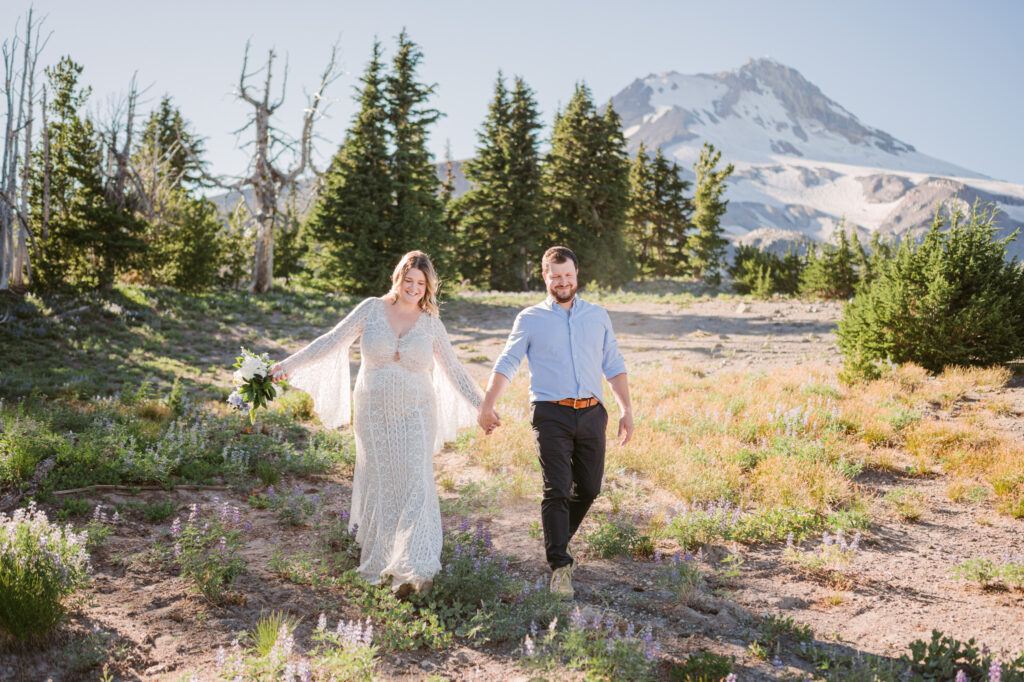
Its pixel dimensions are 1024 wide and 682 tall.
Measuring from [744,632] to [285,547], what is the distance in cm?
372

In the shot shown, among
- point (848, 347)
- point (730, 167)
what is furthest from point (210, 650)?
point (730, 167)

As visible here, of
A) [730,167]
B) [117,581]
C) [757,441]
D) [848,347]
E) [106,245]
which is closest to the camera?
[117,581]

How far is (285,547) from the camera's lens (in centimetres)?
496

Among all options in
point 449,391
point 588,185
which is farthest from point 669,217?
point 449,391

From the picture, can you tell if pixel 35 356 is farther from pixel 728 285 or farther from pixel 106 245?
pixel 728 285

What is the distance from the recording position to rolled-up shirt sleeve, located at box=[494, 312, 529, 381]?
439cm

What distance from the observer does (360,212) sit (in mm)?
25953

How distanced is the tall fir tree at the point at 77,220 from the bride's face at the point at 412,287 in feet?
66.5

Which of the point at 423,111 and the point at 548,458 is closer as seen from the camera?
the point at 548,458

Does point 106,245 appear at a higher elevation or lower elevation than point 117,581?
higher

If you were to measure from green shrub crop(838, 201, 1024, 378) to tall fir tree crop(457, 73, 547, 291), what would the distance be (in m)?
25.2

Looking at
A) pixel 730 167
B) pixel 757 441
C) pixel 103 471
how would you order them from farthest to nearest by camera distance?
pixel 730 167 < pixel 757 441 < pixel 103 471

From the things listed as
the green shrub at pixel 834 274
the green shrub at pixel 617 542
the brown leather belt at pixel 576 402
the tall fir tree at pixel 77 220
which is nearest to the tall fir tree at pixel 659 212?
the green shrub at pixel 834 274

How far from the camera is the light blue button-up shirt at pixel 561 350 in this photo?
428cm
